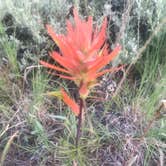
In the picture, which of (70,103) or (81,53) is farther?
(70,103)

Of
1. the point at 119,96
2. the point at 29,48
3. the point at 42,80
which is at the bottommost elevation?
the point at 119,96

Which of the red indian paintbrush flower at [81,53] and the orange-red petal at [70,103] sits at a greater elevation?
the red indian paintbrush flower at [81,53]

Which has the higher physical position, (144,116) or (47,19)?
(47,19)

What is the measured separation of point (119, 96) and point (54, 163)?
15.8 inches

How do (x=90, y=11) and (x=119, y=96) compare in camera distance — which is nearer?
(x=119, y=96)

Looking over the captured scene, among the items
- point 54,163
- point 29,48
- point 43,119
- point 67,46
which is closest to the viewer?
point 67,46

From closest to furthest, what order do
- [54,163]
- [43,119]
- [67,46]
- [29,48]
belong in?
[67,46] < [54,163] < [43,119] < [29,48]

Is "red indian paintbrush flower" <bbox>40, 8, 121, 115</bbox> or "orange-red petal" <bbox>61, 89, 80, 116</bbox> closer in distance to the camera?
"red indian paintbrush flower" <bbox>40, 8, 121, 115</bbox>

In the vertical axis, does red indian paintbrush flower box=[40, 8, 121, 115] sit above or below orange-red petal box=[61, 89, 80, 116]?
above

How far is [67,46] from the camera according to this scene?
3.81 ft

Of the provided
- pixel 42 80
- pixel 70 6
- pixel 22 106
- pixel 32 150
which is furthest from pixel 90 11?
pixel 32 150

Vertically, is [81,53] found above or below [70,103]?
above

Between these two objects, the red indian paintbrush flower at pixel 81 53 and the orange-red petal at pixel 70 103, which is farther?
the orange-red petal at pixel 70 103

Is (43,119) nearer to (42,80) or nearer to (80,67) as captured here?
(42,80)
